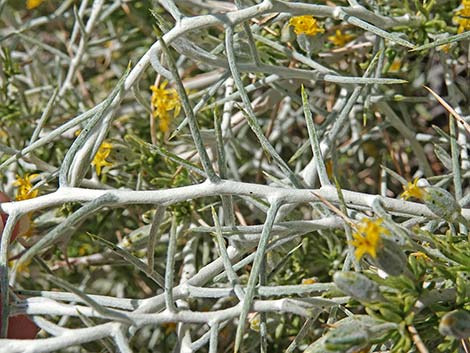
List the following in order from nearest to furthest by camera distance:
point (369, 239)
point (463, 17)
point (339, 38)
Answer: point (369, 239)
point (463, 17)
point (339, 38)

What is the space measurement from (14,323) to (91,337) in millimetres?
165

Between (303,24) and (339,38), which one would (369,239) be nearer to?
(303,24)

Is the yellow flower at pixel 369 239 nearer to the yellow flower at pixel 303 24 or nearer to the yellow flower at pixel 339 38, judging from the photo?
the yellow flower at pixel 303 24

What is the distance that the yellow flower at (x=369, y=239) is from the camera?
0.69 m

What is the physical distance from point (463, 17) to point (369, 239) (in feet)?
1.73

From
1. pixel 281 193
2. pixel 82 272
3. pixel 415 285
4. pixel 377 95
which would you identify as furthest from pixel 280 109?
pixel 415 285

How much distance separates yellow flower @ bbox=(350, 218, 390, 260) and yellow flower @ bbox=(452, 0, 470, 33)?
1.55 feet

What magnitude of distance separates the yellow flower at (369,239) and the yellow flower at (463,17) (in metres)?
0.47

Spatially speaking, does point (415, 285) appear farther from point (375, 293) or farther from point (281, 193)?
point (281, 193)

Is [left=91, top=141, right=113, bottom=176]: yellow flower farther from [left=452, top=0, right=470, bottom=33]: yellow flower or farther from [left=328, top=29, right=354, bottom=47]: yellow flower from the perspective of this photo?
[left=452, top=0, right=470, bottom=33]: yellow flower

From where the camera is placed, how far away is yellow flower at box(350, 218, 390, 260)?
0.69m

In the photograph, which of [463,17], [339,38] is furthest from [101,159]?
[463,17]

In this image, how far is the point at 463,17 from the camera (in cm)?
106

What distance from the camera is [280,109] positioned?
5.02 ft
